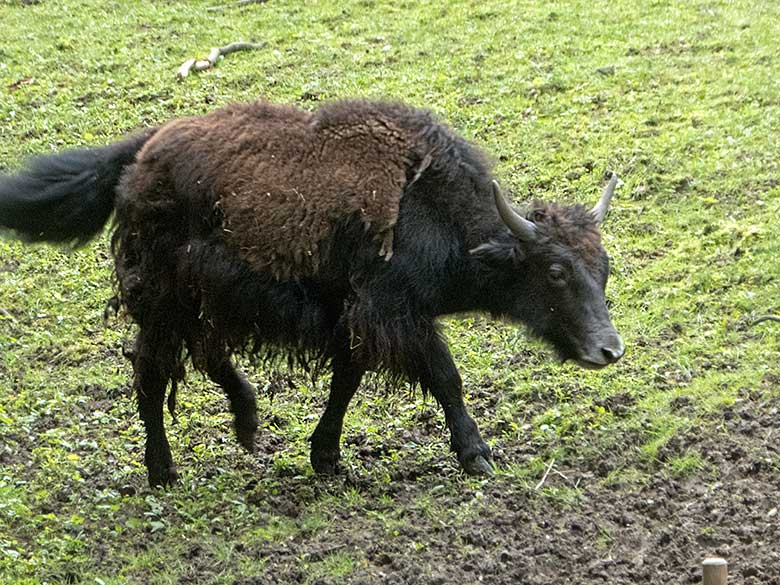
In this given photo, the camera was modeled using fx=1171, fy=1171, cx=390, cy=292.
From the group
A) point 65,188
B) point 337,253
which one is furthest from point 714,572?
point 65,188

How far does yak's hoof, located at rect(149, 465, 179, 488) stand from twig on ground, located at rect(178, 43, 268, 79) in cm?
801

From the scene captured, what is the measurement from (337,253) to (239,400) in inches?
49.1

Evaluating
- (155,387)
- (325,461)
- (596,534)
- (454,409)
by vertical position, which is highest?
(596,534)

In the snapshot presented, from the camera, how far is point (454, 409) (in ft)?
21.9

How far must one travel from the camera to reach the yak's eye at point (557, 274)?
21.5 feet

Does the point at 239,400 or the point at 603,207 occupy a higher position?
the point at 603,207

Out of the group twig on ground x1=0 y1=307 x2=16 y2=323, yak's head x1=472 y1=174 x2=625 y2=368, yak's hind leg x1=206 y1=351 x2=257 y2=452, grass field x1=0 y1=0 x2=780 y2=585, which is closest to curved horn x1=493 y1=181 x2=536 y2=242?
yak's head x1=472 y1=174 x2=625 y2=368

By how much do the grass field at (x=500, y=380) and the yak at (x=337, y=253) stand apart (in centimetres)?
57

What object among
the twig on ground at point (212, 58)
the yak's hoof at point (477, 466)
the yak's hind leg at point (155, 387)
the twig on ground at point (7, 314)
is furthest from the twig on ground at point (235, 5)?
the yak's hoof at point (477, 466)

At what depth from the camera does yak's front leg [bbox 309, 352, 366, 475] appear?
6.87 metres

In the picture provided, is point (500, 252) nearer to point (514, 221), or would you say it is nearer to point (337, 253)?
point (514, 221)

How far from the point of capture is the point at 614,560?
17.5 ft

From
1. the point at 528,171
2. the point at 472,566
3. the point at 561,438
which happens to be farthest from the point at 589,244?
the point at 528,171

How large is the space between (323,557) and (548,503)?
1.25m
